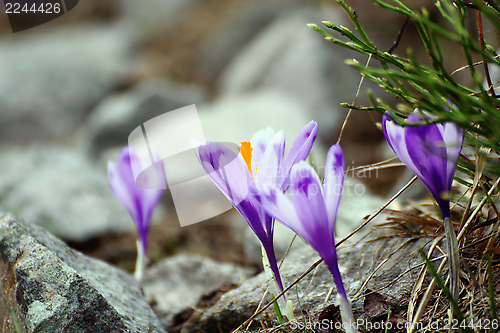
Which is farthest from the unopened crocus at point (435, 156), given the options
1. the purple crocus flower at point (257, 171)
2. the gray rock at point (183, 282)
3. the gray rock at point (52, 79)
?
the gray rock at point (52, 79)

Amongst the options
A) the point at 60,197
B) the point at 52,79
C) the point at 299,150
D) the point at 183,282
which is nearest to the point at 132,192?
the point at 183,282

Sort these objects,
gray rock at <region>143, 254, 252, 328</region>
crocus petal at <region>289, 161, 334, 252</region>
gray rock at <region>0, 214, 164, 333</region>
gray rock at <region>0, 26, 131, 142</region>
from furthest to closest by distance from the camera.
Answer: gray rock at <region>0, 26, 131, 142</region> → gray rock at <region>143, 254, 252, 328</region> → gray rock at <region>0, 214, 164, 333</region> → crocus petal at <region>289, 161, 334, 252</region>

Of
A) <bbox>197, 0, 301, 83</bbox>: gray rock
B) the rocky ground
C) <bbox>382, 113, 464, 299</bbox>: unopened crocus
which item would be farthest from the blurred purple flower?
<bbox>197, 0, 301, 83</bbox>: gray rock

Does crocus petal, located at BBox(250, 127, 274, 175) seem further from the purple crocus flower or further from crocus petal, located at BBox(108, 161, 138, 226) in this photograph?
crocus petal, located at BBox(108, 161, 138, 226)

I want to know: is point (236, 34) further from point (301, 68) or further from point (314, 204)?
point (314, 204)

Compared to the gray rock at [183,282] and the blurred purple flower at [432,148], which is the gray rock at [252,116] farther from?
the blurred purple flower at [432,148]

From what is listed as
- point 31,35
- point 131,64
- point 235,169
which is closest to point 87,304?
point 235,169

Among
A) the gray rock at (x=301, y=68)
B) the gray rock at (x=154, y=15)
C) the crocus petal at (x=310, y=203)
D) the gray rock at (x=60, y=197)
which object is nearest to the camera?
the crocus petal at (x=310, y=203)
